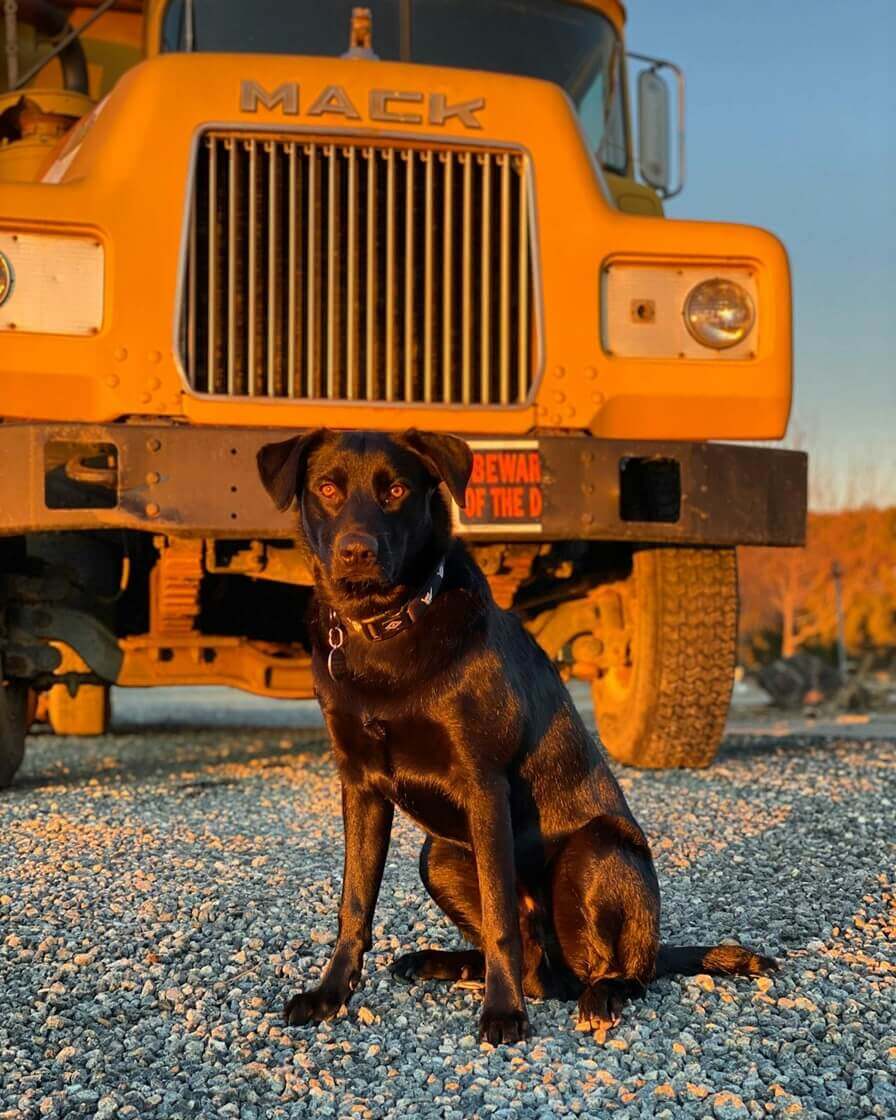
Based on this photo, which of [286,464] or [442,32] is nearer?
[286,464]

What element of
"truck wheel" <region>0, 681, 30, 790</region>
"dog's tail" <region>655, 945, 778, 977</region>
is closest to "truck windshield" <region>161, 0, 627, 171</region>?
"truck wheel" <region>0, 681, 30, 790</region>

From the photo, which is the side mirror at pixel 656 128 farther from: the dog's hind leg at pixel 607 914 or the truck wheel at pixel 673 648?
the dog's hind leg at pixel 607 914

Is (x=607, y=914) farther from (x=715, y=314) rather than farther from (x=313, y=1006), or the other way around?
(x=715, y=314)

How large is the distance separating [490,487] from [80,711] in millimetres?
4282

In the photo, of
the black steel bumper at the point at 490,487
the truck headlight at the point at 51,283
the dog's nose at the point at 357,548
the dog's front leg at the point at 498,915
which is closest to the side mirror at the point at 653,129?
the black steel bumper at the point at 490,487

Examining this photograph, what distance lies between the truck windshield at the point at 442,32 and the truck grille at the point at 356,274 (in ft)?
3.30

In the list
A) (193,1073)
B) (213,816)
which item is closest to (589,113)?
(213,816)

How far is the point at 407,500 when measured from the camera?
105 inches

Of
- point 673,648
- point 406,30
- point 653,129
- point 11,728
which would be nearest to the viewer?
point 11,728

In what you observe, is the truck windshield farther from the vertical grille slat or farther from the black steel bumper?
the black steel bumper

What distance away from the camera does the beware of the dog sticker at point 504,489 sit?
4.32m

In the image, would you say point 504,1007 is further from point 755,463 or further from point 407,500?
point 755,463

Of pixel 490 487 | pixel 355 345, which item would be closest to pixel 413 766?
pixel 490 487

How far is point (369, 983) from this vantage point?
8.86 ft
